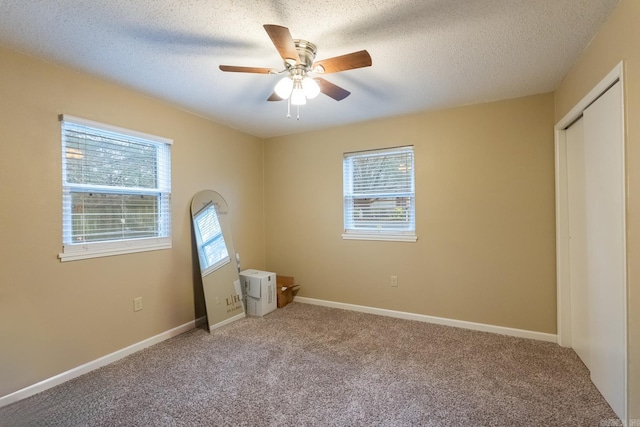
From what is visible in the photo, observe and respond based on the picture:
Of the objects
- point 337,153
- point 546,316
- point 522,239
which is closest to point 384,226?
point 337,153

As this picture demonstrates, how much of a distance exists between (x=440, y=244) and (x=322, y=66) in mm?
2283

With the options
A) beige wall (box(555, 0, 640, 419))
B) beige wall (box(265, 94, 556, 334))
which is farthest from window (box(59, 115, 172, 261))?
beige wall (box(555, 0, 640, 419))

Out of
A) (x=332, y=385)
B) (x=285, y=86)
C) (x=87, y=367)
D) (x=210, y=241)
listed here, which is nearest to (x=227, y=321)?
(x=210, y=241)

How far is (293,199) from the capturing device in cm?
413

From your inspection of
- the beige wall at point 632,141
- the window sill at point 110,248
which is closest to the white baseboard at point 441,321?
the beige wall at point 632,141

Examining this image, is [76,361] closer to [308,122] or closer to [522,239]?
[308,122]

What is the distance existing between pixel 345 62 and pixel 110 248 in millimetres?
2393

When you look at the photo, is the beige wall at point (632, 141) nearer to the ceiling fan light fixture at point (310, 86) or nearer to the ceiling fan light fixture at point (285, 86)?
the ceiling fan light fixture at point (310, 86)

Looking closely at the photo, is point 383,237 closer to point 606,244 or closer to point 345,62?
point 606,244

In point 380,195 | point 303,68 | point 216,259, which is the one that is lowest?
point 216,259

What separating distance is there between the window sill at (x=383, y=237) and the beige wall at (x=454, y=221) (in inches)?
2.4

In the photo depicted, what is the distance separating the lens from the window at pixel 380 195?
136 inches

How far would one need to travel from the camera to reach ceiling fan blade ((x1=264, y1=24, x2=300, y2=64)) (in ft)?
4.66

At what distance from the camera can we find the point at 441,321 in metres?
3.25
